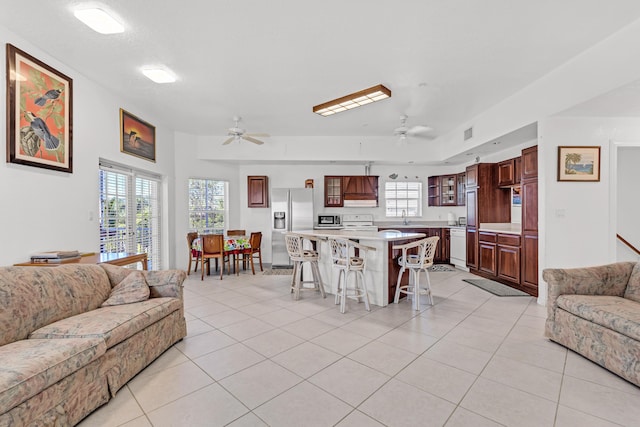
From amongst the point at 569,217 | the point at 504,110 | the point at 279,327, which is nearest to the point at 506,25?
the point at 504,110

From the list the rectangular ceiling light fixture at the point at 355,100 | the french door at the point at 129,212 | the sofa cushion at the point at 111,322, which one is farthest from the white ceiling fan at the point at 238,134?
the sofa cushion at the point at 111,322

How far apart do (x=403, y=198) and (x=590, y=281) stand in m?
5.03

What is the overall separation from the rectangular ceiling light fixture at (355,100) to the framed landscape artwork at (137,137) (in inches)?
116

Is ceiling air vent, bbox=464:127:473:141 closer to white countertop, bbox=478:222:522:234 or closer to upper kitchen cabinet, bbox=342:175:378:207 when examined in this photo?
white countertop, bbox=478:222:522:234

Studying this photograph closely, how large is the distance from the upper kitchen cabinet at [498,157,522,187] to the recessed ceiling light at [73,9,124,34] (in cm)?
584

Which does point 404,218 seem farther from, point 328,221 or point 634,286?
point 634,286

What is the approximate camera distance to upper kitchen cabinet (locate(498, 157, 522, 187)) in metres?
5.08

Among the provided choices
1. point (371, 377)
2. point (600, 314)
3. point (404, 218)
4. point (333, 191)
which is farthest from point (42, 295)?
point (404, 218)

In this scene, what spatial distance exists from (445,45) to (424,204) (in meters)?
5.04

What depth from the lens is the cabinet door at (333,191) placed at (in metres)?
7.25

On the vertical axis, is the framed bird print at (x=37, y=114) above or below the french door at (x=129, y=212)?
above

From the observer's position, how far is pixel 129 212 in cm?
480

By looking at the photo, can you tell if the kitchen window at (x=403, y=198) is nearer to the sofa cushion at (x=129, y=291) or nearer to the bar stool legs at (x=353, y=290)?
the bar stool legs at (x=353, y=290)

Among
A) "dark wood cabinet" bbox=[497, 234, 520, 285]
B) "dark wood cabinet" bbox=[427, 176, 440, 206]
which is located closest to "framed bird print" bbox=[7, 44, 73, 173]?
"dark wood cabinet" bbox=[497, 234, 520, 285]
